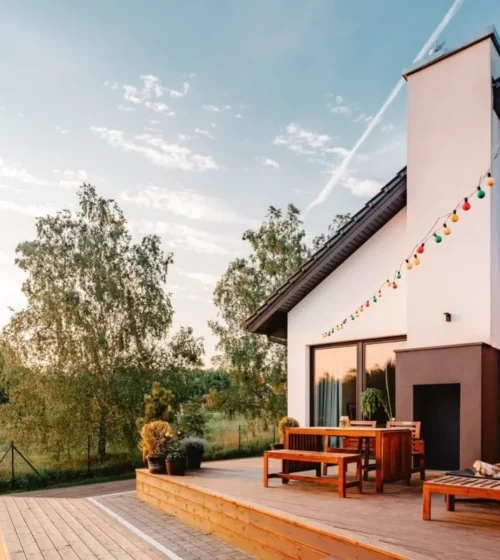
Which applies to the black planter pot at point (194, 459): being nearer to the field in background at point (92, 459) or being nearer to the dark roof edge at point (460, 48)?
the field in background at point (92, 459)

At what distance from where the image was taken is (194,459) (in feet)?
29.1

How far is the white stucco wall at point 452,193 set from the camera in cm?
748

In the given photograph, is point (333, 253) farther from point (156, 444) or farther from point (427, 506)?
point (427, 506)

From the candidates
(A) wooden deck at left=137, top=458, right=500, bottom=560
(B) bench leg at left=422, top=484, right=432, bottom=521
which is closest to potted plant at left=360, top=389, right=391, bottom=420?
(A) wooden deck at left=137, top=458, right=500, bottom=560

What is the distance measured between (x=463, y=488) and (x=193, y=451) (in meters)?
5.10

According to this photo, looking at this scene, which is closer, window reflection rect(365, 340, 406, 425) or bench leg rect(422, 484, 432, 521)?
bench leg rect(422, 484, 432, 521)

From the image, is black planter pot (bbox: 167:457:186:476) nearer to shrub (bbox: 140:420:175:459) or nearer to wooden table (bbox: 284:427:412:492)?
shrub (bbox: 140:420:175:459)

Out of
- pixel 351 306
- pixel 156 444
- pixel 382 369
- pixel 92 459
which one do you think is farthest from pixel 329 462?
pixel 92 459

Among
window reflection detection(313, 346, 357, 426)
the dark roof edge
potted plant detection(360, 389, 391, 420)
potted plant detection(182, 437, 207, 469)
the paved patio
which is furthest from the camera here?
window reflection detection(313, 346, 357, 426)

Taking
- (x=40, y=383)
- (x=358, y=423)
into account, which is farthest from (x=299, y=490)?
(x=40, y=383)

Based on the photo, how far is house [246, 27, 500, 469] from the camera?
7.39 metres

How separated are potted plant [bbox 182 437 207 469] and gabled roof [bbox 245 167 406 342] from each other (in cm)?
308

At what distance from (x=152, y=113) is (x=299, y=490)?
8.82 metres

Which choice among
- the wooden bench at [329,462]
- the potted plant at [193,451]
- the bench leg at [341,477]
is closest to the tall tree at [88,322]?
the potted plant at [193,451]
